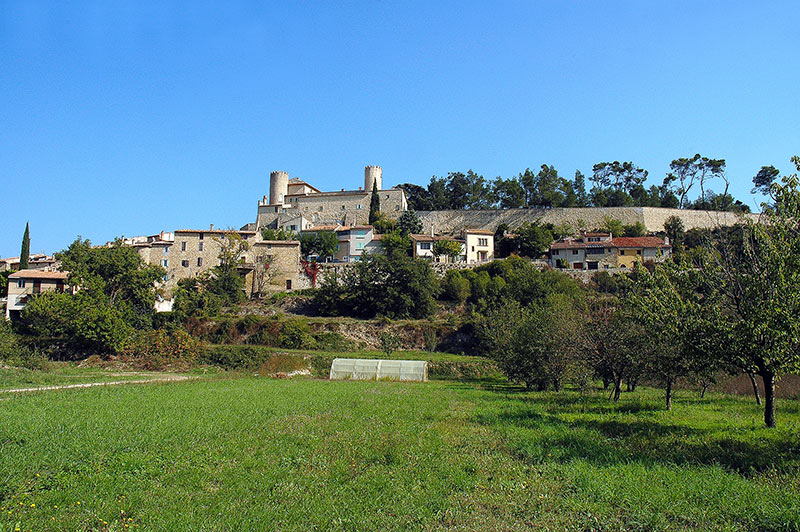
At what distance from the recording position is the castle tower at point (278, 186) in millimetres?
111688

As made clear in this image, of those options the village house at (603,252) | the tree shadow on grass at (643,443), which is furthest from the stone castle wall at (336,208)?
the tree shadow on grass at (643,443)

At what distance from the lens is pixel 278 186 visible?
112 metres

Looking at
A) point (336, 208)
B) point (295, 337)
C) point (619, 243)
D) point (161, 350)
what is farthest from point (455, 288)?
point (336, 208)

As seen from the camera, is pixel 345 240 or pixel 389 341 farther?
pixel 345 240

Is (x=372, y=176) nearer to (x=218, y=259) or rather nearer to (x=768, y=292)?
(x=218, y=259)

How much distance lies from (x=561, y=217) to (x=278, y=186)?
53605 millimetres

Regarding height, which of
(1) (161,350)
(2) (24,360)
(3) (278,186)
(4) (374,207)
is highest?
(3) (278,186)

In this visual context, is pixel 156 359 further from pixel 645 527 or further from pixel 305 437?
pixel 645 527

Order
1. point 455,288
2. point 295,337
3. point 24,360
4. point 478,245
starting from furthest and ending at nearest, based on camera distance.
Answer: point 478,245, point 455,288, point 295,337, point 24,360

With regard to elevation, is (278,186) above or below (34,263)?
above

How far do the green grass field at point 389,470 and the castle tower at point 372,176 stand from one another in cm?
9642

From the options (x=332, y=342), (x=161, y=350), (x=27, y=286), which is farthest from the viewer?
(x=27, y=286)

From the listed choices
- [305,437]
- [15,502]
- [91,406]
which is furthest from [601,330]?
[15,502]

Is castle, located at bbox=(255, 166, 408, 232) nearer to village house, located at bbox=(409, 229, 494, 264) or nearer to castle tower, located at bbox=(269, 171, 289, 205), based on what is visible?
castle tower, located at bbox=(269, 171, 289, 205)
